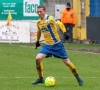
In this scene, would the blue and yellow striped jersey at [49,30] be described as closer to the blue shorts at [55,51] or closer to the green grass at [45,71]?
the blue shorts at [55,51]

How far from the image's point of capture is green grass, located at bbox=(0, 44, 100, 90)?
1300 cm

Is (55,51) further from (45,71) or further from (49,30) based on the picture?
(45,71)

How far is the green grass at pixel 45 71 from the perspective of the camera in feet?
42.7

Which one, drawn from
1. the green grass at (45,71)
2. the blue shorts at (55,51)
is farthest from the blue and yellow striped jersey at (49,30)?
the green grass at (45,71)

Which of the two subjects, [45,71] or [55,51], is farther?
[45,71]

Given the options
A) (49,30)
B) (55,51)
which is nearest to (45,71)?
(55,51)

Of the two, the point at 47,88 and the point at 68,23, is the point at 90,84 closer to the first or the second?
the point at 47,88

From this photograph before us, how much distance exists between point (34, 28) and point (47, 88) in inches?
679

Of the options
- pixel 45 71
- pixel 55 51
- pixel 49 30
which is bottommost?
pixel 45 71

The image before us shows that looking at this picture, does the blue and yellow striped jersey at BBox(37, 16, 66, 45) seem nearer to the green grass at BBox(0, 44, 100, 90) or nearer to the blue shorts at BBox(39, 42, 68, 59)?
the blue shorts at BBox(39, 42, 68, 59)

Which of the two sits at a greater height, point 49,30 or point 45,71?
point 49,30

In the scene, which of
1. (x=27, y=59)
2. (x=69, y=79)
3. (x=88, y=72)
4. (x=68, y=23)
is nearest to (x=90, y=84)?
(x=69, y=79)

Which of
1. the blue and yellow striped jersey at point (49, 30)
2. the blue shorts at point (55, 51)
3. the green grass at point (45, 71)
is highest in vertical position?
the blue and yellow striped jersey at point (49, 30)

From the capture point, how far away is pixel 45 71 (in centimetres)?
1644
